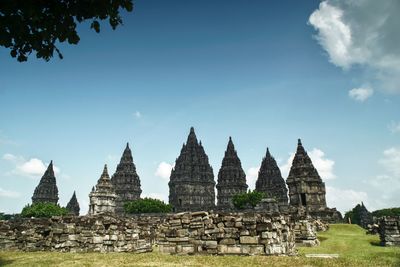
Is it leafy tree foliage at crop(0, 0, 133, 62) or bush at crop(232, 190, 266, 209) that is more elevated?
leafy tree foliage at crop(0, 0, 133, 62)

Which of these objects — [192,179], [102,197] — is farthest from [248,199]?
[102,197]

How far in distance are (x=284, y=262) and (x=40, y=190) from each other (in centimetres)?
9839

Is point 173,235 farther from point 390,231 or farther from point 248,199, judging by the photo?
point 248,199

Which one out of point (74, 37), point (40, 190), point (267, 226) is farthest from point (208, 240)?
point (40, 190)

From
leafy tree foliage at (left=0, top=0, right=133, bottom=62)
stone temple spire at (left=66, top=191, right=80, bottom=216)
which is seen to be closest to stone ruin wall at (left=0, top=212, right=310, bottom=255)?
leafy tree foliage at (left=0, top=0, right=133, bottom=62)

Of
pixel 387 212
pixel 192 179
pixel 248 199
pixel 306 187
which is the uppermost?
pixel 192 179

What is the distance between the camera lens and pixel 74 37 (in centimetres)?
682

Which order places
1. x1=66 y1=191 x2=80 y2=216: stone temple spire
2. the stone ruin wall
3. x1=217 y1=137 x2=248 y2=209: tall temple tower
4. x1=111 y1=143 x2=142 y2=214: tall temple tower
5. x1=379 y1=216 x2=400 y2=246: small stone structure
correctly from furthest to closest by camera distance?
1. x1=66 y1=191 x2=80 y2=216: stone temple spire
2. x1=217 y1=137 x2=248 y2=209: tall temple tower
3. x1=111 y1=143 x2=142 y2=214: tall temple tower
4. x1=379 y1=216 x2=400 y2=246: small stone structure
5. the stone ruin wall

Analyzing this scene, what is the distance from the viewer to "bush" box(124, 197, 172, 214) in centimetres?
7350

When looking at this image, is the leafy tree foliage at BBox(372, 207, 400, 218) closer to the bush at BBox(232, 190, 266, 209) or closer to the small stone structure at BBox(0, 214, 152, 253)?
the bush at BBox(232, 190, 266, 209)

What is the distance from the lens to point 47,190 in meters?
94.2

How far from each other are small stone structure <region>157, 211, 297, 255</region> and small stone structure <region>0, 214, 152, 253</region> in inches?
148

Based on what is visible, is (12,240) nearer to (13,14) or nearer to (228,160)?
(13,14)

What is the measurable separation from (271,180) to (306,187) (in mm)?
40206
